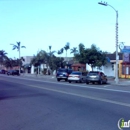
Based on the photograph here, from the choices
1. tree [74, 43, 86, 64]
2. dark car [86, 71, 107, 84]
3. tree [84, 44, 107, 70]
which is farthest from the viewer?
tree [74, 43, 86, 64]

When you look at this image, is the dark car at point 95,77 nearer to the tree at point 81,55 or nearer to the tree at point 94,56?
the tree at point 94,56

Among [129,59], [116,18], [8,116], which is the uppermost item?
[116,18]

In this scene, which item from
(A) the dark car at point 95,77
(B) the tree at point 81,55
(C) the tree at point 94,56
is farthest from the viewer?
(B) the tree at point 81,55

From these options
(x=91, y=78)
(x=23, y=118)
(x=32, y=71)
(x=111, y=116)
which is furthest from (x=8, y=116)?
(x=32, y=71)

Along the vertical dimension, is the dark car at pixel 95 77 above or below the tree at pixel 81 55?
below

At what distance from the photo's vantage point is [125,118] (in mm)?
9719

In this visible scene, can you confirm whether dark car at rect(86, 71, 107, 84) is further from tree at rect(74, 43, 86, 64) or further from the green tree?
tree at rect(74, 43, 86, 64)

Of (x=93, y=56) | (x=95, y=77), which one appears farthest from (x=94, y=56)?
(x=95, y=77)

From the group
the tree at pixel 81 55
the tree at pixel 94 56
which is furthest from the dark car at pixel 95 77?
the tree at pixel 81 55

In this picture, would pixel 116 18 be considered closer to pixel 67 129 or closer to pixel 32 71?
pixel 67 129

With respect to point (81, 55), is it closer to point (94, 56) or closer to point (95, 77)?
point (94, 56)

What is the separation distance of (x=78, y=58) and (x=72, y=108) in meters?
34.0

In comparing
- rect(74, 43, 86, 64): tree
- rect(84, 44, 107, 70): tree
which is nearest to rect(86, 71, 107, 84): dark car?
rect(84, 44, 107, 70): tree

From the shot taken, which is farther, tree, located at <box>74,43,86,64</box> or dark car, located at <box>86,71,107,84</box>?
tree, located at <box>74,43,86,64</box>
